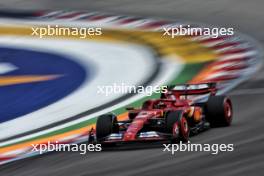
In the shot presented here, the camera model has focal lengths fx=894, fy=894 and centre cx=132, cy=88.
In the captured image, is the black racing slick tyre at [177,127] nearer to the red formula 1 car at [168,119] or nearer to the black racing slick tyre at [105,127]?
the red formula 1 car at [168,119]

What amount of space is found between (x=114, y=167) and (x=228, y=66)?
7.56m

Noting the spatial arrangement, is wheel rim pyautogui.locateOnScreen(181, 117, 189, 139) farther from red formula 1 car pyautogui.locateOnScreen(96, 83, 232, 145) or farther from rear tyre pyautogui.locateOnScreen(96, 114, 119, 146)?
rear tyre pyautogui.locateOnScreen(96, 114, 119, 146)

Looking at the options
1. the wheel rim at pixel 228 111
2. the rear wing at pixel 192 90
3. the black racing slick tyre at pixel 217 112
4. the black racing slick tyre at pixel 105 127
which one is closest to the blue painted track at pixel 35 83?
the rear wing at pixel 192 90

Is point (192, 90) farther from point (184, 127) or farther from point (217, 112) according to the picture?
point (184, 127)

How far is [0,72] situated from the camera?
62.1 ft

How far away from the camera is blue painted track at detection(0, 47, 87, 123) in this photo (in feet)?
53.1

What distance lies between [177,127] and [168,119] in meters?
0.17

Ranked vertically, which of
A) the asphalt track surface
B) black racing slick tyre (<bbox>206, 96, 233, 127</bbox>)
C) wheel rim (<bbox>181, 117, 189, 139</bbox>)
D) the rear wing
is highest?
the rear wing

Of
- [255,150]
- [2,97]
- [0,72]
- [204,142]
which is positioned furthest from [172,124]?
[0,72]

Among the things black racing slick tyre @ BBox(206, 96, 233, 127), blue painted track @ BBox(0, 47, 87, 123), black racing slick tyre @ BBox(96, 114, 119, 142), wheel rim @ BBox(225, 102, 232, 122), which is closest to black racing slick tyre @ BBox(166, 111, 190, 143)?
black racing slick tyre @ BBox(96, 114, 119, 142)

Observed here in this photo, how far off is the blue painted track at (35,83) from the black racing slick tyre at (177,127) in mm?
4146

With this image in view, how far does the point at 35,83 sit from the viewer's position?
58.4 ft

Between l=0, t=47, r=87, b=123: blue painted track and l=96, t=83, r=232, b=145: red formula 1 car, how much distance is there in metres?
3.28

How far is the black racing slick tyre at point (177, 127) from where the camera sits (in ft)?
39.5
